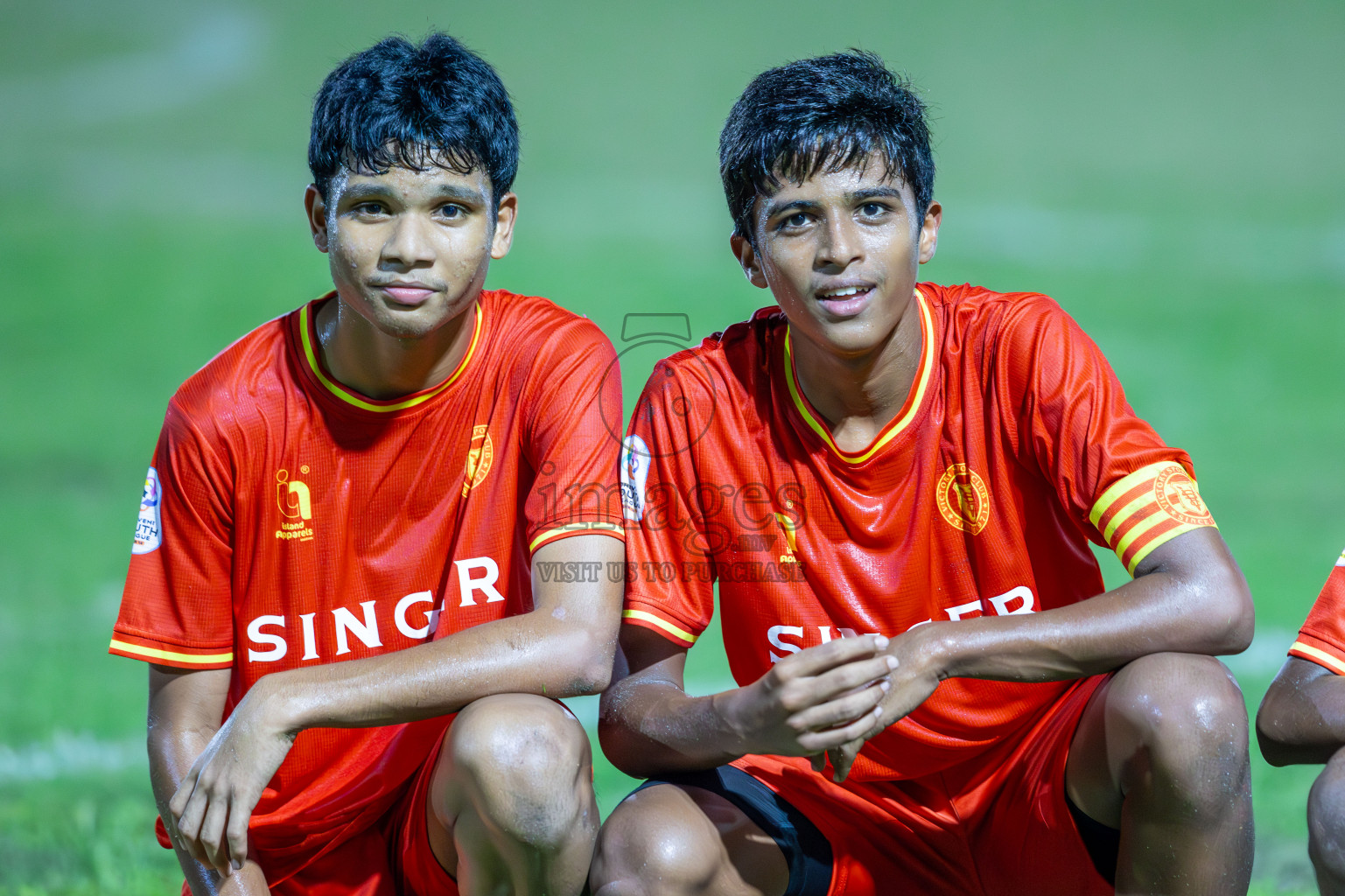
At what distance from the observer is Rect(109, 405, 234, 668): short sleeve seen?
8.70 feet

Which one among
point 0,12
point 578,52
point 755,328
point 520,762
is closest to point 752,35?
point 578,52

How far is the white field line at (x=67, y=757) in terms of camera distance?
161 inches

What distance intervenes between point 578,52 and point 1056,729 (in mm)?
12051

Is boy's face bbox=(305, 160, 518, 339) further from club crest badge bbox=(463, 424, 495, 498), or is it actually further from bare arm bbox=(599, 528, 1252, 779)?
bare arm bbox=(599, 528, 1252, 779)

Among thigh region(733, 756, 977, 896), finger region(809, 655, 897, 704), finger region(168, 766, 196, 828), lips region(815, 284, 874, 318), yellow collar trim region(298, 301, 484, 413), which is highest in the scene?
lips region(815, 284, 874, 318)

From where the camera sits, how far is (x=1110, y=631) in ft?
7.60

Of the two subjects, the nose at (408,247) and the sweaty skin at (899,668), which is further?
the nose at (408,247)

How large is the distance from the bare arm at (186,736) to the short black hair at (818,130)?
142cm

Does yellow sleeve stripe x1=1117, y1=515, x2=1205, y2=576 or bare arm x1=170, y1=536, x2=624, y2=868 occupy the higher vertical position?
yellow sleeve stripe x1=1117, y1=515, x2=1205, y2=576

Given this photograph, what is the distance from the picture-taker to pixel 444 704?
7.84 feet

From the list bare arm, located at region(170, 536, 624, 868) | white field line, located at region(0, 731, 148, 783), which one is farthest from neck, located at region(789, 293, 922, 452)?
white field line, located at region(0, 731, 148, 783)

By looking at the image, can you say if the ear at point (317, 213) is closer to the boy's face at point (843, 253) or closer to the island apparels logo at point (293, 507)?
the island apparels logo at point (293, 507)

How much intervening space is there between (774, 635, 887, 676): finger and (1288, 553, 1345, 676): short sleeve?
81 centimetres

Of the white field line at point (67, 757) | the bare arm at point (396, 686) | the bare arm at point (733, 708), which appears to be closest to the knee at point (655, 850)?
the bare arm at point (733, 708)
